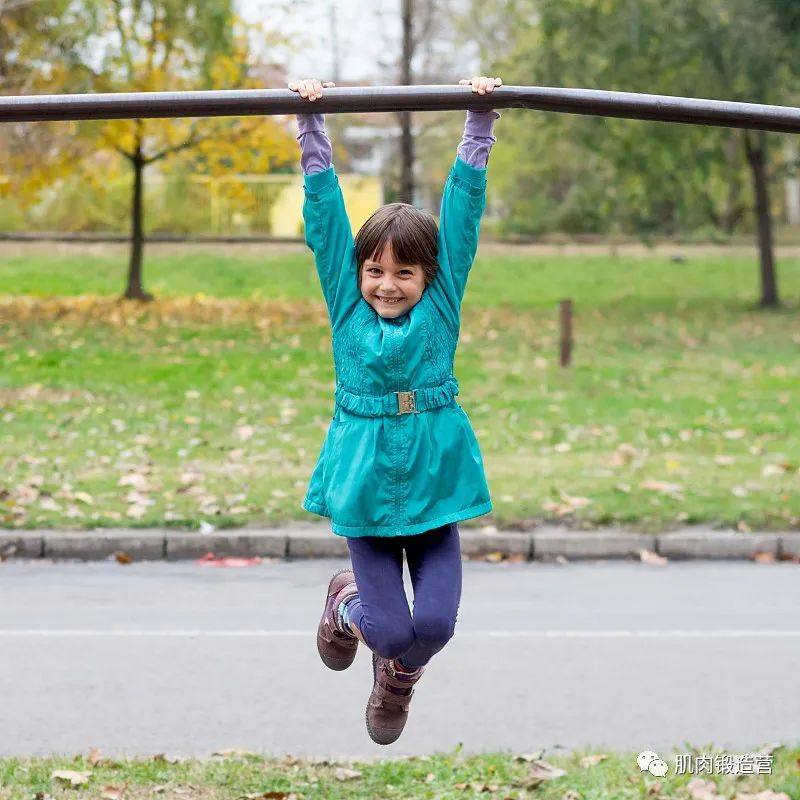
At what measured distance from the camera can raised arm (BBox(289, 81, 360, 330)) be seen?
4.23 m

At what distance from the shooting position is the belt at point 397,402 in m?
4.17

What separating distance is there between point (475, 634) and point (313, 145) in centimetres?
431

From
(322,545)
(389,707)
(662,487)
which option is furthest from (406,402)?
(662,487)

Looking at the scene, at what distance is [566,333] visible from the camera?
53.0 ft

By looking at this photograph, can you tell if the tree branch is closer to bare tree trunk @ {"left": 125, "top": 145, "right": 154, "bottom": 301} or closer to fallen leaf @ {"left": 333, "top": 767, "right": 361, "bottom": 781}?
bare tree trunk @ {"left": 125, "top": 145, "right": 154, "bottom": 301}

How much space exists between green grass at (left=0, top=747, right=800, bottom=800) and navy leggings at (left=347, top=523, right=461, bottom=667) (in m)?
1.16

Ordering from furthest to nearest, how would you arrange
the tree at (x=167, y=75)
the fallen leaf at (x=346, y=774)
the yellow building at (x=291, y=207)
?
the yellow building at (x=291, y=207) → the tree at (x=167, y=75) → the fallen leaf at (x=346, y=774)

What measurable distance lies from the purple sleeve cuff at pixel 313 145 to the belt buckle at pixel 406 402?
70 cm

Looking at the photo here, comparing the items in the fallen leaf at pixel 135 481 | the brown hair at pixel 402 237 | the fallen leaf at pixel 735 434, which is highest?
the brown hair at pixel 402 237

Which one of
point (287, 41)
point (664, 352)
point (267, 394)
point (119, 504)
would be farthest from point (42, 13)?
point (119, 504)

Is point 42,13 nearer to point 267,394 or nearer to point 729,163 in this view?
point 267,394

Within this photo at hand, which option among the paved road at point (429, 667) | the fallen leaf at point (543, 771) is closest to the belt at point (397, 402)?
the fallen leaf at point (543, 771)

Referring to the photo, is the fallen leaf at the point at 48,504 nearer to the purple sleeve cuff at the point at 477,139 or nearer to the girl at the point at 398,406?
the girl at the point at 398,406

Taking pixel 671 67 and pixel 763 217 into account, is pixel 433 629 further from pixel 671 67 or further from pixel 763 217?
pixel 763 217
